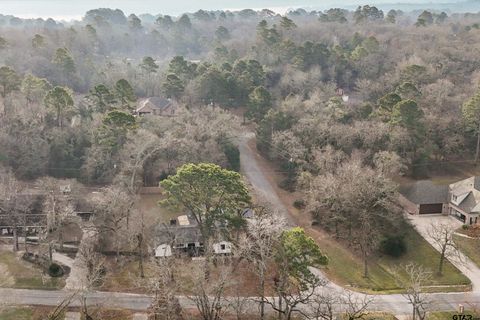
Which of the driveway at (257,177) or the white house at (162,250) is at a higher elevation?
the driveway at (257,177)

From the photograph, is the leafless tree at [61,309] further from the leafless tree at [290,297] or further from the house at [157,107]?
the house at [157,107]

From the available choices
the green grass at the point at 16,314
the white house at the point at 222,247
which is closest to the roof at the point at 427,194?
the white house at the point at 222,247

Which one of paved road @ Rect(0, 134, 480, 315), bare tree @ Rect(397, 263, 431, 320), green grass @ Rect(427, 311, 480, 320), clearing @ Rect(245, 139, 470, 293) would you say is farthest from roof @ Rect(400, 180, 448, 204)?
green grass @ Rect(427, 311, 480, 320)

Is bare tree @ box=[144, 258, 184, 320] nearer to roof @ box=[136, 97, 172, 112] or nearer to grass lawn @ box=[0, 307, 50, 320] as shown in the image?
grass lawn @ box=[0, 307, 50, 320]

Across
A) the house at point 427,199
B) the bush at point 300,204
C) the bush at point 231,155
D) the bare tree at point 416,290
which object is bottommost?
the bare tree at point 416,290

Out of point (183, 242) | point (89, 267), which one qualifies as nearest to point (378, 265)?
point (183, 242)

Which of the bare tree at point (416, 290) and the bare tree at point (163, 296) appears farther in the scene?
the bare tree at point (163, 296)

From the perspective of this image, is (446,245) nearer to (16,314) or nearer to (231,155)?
(231,155)
